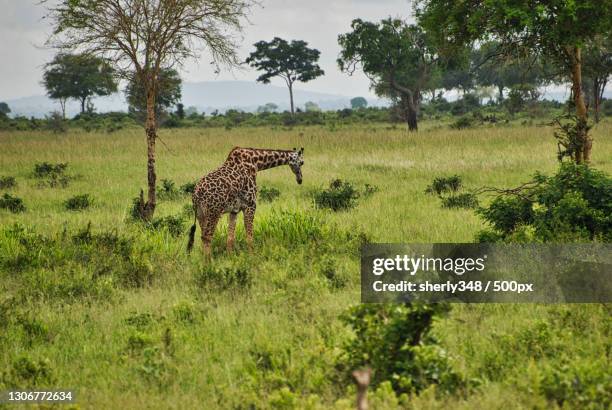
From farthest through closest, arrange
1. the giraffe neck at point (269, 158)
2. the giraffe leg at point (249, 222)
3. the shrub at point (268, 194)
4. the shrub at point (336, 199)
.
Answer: the shrub at point (268, 194) < the shrub at point (336, 199) < the giraffe neck at point (269, 158) < the giraffe leg at point (249, 222)

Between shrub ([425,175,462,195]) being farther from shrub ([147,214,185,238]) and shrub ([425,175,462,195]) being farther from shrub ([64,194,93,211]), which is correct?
shrub ([64,194,93,211])

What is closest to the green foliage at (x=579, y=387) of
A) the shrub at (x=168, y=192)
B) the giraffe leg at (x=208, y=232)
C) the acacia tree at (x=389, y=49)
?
the giraffe leg at (x=208, y=232)

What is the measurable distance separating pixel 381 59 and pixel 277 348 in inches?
1654

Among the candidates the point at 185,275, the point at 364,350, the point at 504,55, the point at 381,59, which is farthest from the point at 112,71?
the point at 381,59

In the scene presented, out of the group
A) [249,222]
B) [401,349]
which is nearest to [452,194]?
[249,222]

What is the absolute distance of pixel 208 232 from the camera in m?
10.8

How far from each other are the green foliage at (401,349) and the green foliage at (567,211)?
163 inches

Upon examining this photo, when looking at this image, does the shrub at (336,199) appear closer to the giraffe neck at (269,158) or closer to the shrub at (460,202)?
the shrub at (460,202)

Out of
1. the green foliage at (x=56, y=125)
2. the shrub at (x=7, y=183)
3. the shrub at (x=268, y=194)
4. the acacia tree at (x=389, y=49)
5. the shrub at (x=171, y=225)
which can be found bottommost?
the shrub at (x=171, y=225)

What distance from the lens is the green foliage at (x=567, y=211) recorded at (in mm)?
9891

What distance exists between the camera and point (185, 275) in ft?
33.2

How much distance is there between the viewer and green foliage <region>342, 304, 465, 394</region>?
5.94m

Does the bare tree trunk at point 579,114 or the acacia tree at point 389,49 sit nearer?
the bare tree trunk at point 579,114

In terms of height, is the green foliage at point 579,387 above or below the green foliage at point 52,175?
below
